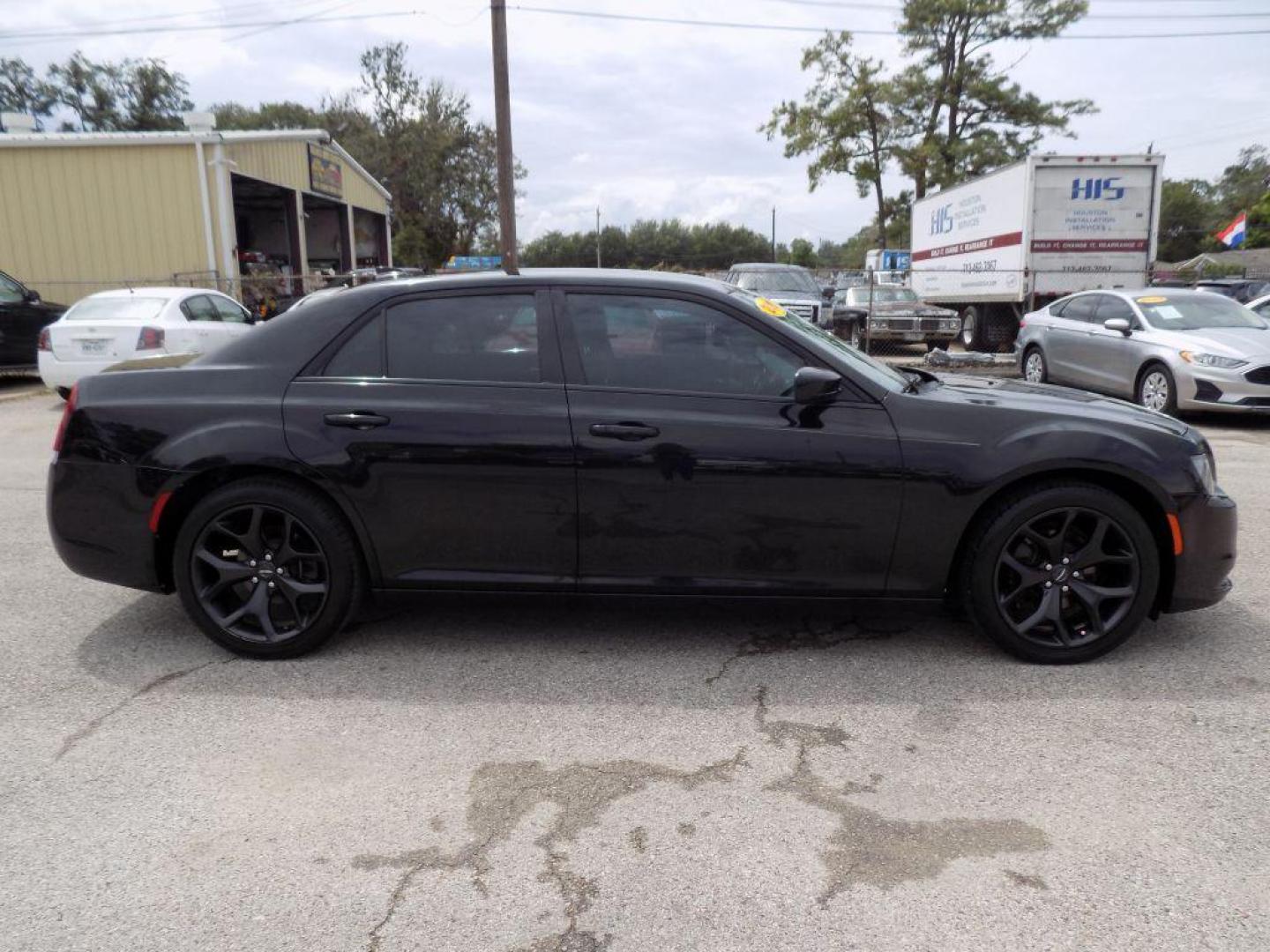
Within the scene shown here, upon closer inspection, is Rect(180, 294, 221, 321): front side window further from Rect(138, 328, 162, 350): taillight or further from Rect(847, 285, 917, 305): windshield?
Rect(847, 285, 917, 305): windshield

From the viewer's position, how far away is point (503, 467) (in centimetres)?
375

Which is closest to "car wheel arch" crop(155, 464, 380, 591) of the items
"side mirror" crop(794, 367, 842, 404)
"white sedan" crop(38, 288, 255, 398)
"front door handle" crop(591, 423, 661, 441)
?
"front door handle" crop(591, 423, 661, 441)

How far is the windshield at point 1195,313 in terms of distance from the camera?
11.0 meters

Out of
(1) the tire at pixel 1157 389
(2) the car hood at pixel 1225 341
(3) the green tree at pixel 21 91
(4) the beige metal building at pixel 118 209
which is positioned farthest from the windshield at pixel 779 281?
(3) the green tree at pixel 21 91

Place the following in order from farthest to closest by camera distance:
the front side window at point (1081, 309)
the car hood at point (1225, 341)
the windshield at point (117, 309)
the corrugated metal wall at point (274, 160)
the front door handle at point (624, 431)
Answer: the corrugated metal wall at point (274, 160)
the front side window at point (1081, 309)
the windshield at point (117, 309)
the car hood at point (1225, 341)
the front door handle at point (624, 431)

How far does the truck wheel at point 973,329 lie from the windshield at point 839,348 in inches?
641

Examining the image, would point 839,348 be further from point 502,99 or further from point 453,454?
point 502,99

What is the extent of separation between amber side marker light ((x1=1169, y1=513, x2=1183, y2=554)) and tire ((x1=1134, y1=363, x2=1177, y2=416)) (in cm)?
742

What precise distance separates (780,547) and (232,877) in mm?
2224

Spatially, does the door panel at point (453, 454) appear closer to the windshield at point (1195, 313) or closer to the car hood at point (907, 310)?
the windshield at point (1195, 313)

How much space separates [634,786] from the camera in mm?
2949

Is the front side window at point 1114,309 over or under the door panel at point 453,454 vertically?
over

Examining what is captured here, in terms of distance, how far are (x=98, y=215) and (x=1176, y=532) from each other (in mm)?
21937

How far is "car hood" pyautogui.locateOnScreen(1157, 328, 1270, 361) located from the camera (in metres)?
10.1
